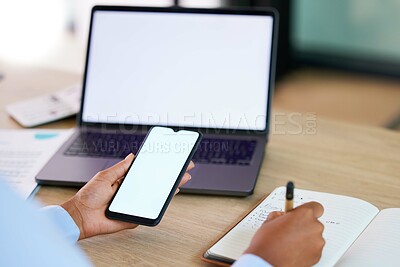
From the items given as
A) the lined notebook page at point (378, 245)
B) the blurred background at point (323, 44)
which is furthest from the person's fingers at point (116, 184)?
the blurred background at point (323, 44)

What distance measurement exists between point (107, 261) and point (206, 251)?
160 mm

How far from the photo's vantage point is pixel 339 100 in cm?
364

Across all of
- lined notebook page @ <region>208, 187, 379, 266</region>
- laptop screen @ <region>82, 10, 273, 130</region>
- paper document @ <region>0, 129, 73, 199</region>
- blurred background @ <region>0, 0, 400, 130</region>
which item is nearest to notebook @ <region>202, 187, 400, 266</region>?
lined notebook page @ <region>208, 187, 379, 266</region>

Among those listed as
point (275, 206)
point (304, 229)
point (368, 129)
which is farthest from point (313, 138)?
point (304, 229)

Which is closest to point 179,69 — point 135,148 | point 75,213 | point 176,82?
point 176,82

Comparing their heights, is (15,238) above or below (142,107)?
above

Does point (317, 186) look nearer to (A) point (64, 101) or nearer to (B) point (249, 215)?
(B) point (249, 215)

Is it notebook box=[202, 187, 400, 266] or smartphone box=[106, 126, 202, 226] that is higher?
smartphone box=[106, 126, 202, 226]

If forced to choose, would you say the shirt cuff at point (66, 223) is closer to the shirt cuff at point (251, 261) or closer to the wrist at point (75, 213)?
the wrist at point (75, 213)

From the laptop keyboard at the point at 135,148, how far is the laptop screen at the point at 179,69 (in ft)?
0.13

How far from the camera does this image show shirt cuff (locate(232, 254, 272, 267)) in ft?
3.10

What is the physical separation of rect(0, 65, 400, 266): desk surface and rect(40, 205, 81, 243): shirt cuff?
0.10ft

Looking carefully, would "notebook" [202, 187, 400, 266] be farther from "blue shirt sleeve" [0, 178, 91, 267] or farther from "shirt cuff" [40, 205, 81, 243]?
"blue shirt sleeve" [0, 178, 91, 267]

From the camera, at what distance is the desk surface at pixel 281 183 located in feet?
3.66
